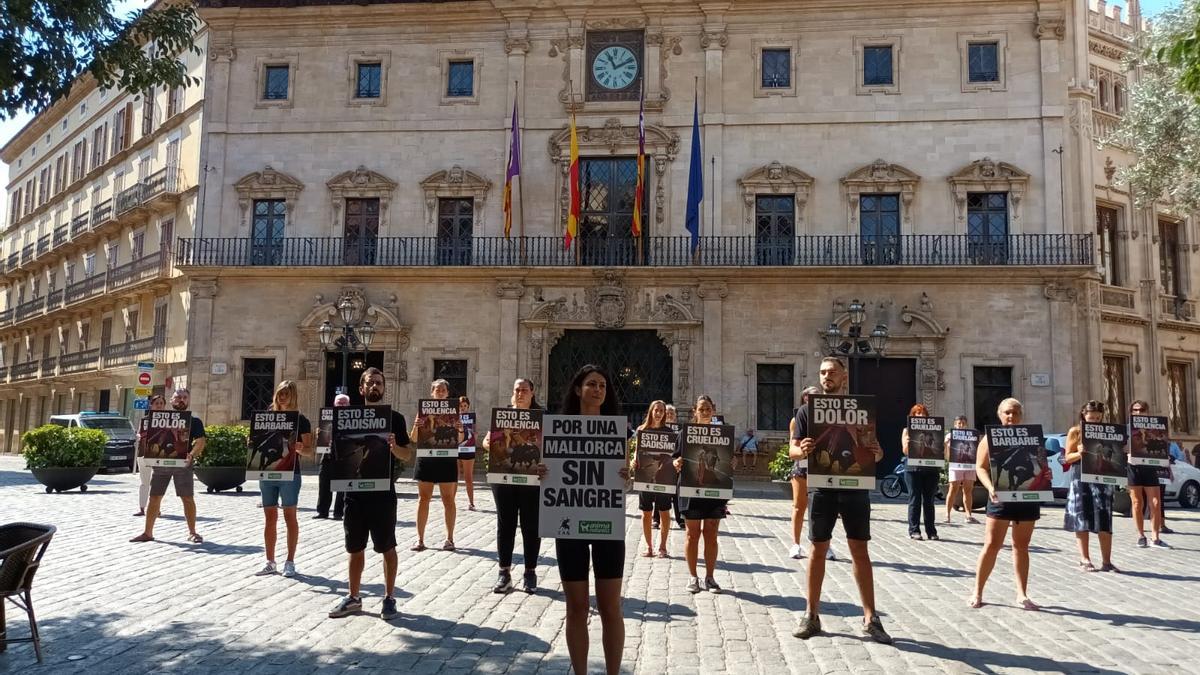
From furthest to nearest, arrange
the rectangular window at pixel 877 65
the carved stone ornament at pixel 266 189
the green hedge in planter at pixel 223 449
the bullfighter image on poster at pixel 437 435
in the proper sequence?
the carved stone ornament at pixel 266 189
the rectangular window at pixel 877 65
the green hedge in planter at pixel 223 449
the bullfighter image on poster at pixel 437 435

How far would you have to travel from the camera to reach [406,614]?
737 centimetres

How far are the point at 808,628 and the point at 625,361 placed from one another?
61.0 feet

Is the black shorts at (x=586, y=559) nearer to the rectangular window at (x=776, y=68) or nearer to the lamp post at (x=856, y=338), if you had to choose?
the lamp post at (x=856, y=338)

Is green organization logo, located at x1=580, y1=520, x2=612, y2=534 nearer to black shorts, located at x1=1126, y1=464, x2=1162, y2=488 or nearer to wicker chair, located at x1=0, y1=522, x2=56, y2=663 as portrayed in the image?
wicker chair, located at x1=0, y1=522, x2=56, y2=663

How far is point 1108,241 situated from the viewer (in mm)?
28500

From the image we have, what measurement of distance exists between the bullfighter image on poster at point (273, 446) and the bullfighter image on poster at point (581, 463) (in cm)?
460

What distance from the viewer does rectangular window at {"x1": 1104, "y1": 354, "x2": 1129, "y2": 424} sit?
27562 mm

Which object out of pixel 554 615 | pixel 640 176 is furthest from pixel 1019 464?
pixel 640 176

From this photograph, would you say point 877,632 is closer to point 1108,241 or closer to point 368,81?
point 368,81

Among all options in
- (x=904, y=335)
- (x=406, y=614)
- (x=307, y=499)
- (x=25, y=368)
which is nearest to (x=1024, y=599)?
(x=406, y=614)

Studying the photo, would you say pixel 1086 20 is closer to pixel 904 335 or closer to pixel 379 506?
pixel 904 335

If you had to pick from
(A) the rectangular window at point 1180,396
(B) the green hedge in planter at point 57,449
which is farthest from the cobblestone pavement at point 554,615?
(A) the rectangular window at point 1180,396

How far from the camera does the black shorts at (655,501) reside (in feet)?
33.9

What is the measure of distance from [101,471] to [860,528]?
77.3ft
